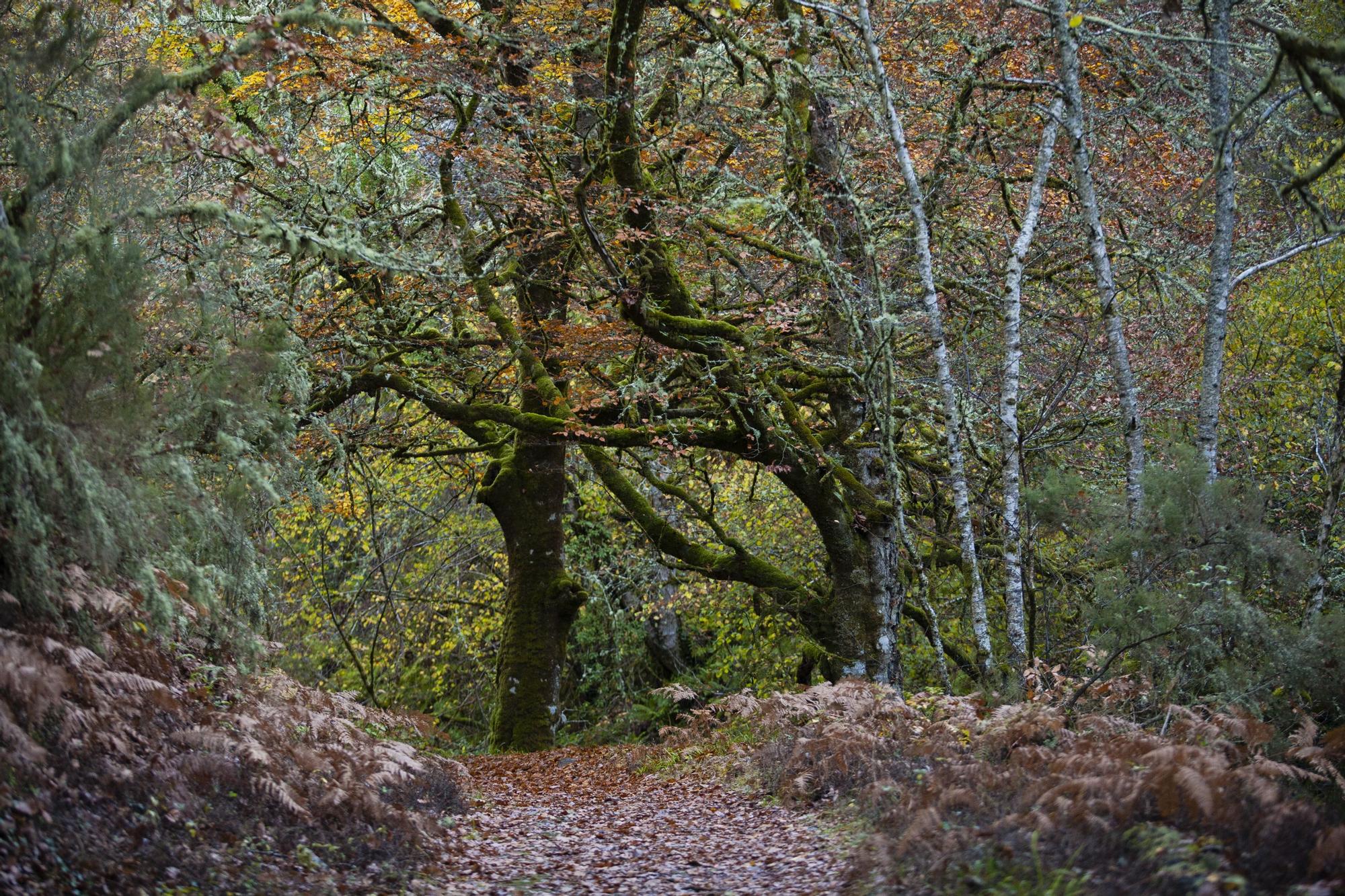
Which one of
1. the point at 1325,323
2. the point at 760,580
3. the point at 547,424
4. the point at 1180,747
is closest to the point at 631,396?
the point at 547,424

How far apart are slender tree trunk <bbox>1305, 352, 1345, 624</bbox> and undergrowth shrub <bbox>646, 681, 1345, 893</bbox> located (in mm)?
1132

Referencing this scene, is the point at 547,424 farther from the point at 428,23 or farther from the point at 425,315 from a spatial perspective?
the point at 428,23

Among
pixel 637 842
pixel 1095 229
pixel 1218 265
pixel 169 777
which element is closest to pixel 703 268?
pixel 1095 229

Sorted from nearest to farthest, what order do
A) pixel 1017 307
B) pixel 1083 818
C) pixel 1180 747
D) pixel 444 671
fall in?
pixel 1083 818, pixel 1180 747, pixel 1017 307, pixel 444 671

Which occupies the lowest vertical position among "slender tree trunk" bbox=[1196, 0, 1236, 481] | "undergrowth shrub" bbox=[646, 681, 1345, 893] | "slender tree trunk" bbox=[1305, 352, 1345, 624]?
"undergrowth shrub" bbox=[646, 681, 1345, 893]

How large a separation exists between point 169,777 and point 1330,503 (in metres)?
7.54

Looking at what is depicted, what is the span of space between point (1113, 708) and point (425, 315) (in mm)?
8430

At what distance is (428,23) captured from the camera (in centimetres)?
1163

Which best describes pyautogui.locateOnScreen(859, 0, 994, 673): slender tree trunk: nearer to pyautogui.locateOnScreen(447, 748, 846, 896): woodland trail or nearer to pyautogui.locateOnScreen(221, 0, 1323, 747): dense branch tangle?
pyautogui.locateOnScreen(221, 0, 1323, 747): dense branch tangle

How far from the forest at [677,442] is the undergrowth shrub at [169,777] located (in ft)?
0.10

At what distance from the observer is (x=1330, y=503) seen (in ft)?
23.1

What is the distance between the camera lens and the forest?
4660mm

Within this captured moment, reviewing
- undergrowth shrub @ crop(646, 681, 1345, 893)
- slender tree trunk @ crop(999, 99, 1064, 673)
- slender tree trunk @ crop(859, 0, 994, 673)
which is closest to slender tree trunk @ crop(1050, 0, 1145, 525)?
slender tree trunk @ crop(999, 99, 1064, 673)

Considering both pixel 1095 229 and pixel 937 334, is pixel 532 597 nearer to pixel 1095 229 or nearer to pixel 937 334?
pixel 937 334
